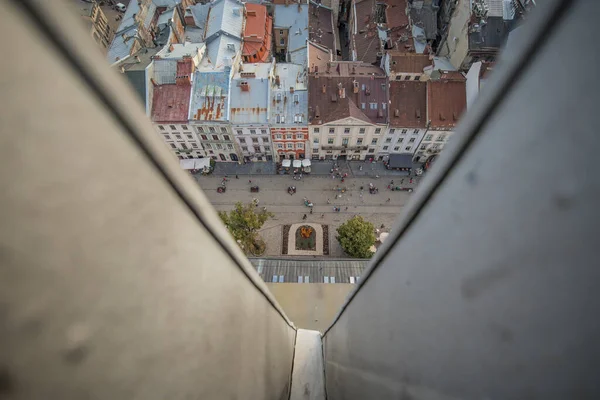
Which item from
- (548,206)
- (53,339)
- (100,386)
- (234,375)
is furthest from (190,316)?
(548,206)

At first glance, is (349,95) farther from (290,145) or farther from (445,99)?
(445,99)

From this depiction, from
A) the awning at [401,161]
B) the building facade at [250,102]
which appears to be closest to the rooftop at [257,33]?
the building facade at [250,102]

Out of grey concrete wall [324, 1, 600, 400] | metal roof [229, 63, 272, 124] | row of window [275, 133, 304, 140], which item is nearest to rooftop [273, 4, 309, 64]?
metal roof [229, 63, 272, 124]

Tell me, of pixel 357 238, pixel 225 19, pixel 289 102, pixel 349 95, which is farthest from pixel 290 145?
pixel 225 19

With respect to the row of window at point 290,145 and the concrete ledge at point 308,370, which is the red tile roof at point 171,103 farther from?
the concrete ledge at point 308,370

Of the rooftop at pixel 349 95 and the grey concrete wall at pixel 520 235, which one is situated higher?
the rooftop at pixel 349 95

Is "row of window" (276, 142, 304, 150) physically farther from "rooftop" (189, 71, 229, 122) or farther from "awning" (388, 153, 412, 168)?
"awning" (388, 153, 412, 168)

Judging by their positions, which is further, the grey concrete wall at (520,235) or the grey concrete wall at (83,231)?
the grey concrete wall at (520,235)
